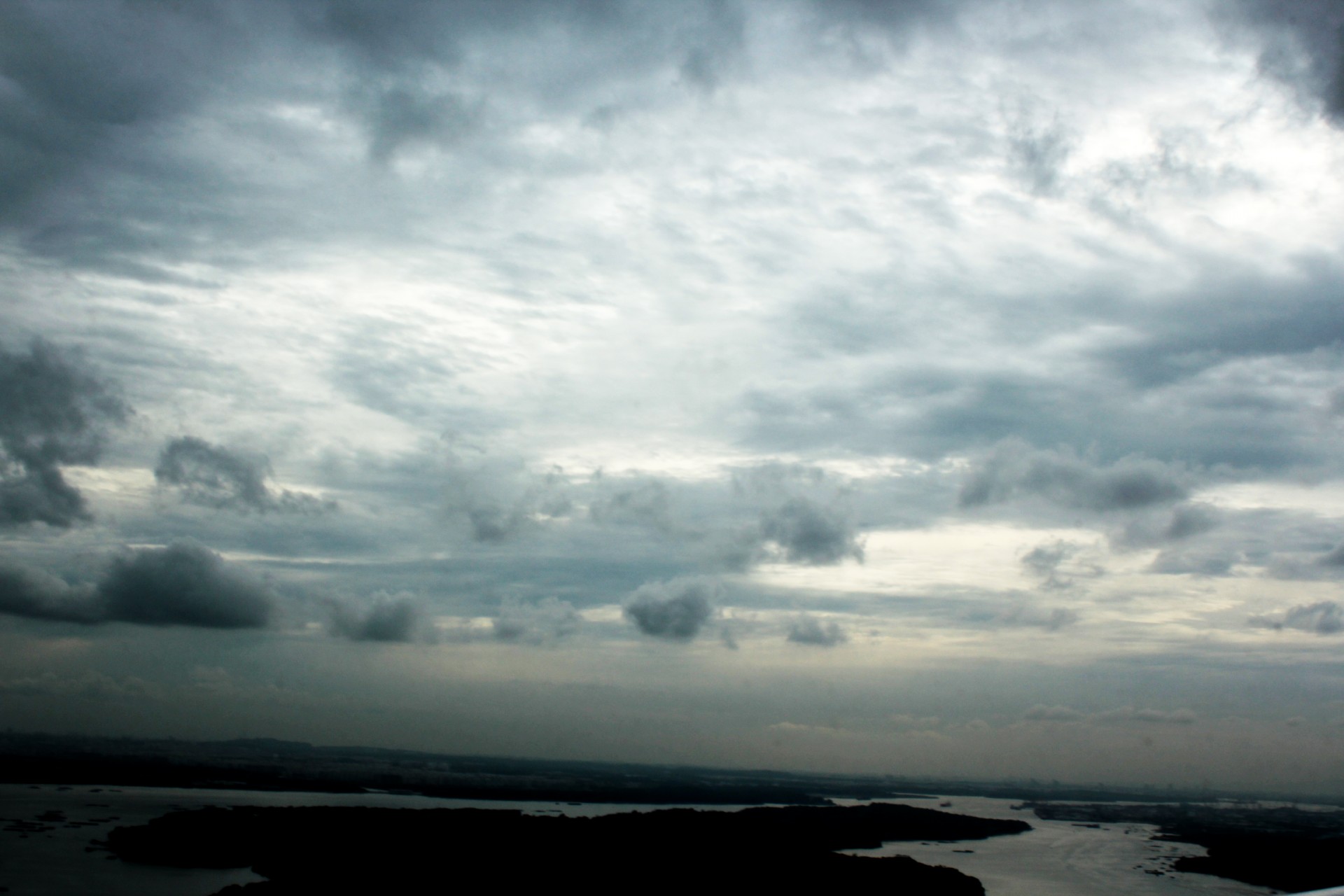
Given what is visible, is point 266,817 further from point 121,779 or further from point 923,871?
point 121,779

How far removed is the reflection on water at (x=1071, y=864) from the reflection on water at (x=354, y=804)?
0.21 meters

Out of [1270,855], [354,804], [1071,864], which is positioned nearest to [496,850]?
[1071,864]

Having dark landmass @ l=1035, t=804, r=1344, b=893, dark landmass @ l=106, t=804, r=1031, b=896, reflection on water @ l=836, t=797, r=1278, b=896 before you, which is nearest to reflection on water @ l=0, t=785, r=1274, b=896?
reflection on water @ l=836, t=797, r=1278, b=896

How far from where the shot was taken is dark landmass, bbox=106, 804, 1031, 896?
68.4 meters

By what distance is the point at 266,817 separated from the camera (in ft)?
326

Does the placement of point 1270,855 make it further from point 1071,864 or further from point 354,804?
point 354,804

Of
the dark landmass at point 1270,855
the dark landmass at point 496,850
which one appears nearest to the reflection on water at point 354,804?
the dark landmass at point 1270,855

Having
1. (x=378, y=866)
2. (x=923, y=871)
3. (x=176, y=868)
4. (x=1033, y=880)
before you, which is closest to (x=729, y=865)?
(x=923, y=871)

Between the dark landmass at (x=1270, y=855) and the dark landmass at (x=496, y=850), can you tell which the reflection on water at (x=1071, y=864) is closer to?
the dark landmass at (x=1270, y=855)

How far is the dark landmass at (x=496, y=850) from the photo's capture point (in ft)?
224

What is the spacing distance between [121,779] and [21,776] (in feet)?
53.8

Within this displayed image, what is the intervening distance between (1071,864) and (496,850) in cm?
7273

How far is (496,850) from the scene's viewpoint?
77188mm

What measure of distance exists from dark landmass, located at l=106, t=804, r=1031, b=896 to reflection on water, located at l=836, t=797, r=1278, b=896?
11.9 m
